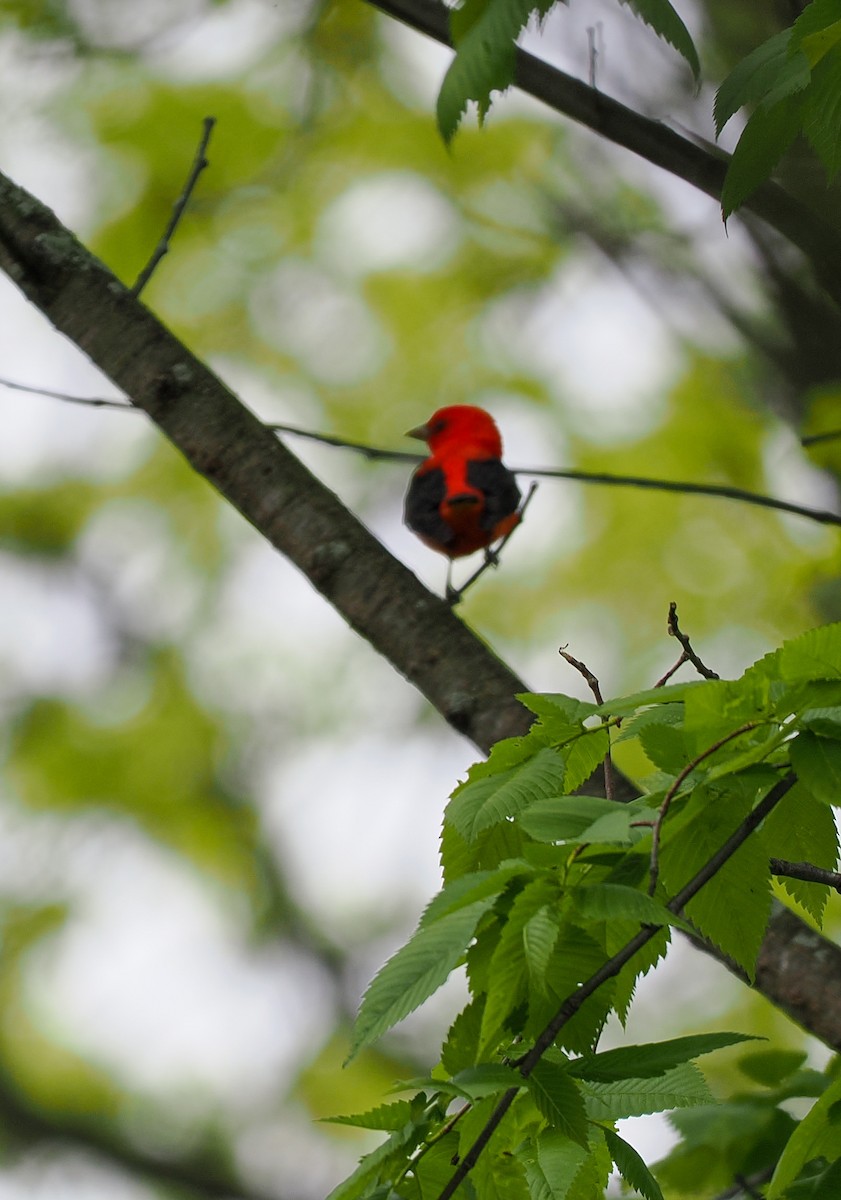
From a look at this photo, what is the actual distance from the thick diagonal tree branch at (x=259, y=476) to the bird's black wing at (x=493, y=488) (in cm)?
276

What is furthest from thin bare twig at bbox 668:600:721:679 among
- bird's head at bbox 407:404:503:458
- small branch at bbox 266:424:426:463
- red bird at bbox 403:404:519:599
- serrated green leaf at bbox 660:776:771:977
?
bird's head at bbox 407:404:503:458

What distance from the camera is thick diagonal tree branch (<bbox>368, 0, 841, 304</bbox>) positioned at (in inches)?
65.4

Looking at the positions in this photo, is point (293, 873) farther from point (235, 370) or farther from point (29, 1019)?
point (235, 370)

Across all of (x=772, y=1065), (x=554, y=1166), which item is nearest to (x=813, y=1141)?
(x=554, y=1166)

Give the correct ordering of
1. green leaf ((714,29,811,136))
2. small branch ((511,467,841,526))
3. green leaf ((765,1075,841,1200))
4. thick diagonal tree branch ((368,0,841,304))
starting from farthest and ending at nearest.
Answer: small branch ((511,467,841,526))
thick diagonal tree branch ((368,0,841,304))
green leaf ((714,29,811,136))
green leaf ((765,1075,841,1200))

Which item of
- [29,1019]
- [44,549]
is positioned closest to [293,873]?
[29,1019]

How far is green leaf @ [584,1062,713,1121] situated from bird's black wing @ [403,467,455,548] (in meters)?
4.00

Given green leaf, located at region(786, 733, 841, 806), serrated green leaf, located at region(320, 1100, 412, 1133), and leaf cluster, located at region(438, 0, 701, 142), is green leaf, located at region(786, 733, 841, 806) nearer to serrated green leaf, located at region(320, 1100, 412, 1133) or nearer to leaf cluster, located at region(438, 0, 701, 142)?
serrated green leaf, located at region(320, 1100, 412, 1133)

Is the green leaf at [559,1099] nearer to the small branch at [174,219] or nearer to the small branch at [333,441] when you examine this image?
the small branch at [333,441]

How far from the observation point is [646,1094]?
908 millimetres

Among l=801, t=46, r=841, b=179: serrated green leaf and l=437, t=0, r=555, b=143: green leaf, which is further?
l=437, t=0, r=555, b=143: green leaf

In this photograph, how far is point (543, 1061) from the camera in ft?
2.81

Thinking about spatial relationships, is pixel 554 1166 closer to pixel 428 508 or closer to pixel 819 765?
pixel 819 765

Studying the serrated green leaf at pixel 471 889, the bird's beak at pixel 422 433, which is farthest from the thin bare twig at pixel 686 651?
the bird's beak at pixel 422 433
